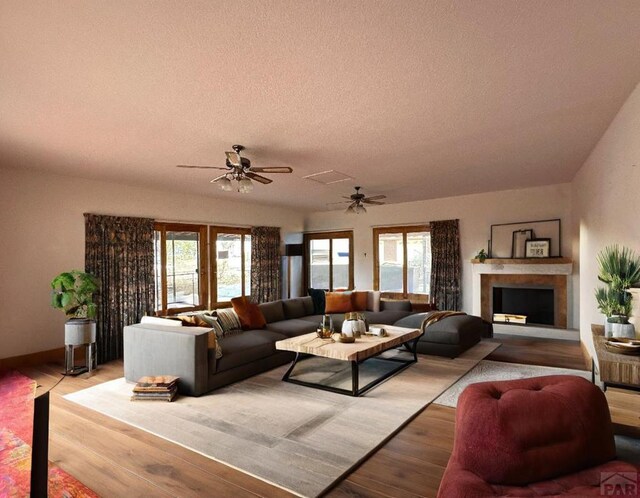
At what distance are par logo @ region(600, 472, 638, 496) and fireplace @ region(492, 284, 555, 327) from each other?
238 inches

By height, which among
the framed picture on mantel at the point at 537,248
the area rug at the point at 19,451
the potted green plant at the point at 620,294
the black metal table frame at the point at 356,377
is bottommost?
the area rug at the point at 19,451

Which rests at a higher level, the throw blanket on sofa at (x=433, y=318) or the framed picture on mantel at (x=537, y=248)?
the framed picture on mantel at (x=537, y=248)

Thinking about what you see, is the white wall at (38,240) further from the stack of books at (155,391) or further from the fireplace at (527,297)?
the fireplace at (527,297)

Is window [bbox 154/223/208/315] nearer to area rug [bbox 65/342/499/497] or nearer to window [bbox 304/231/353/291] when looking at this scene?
area rug [bbox 65/342/499/497]

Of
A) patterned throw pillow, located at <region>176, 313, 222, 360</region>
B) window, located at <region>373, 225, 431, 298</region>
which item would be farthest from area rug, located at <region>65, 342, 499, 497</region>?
window, located at <region>373, 225, 431, 298</region>

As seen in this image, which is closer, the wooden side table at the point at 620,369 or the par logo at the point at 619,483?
the par logo at the point at 619,483

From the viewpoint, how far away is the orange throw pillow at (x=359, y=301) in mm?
6785

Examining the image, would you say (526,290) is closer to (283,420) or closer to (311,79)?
(283,420)

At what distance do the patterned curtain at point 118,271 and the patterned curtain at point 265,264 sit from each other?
2.43 m

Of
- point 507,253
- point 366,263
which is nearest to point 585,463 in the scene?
point 507,253

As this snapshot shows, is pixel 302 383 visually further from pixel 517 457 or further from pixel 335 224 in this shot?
pixel 335 224

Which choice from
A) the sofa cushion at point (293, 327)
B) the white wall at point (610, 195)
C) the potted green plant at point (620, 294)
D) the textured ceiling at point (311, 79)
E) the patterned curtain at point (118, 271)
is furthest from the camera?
the patterned curtain at point (118, 271)

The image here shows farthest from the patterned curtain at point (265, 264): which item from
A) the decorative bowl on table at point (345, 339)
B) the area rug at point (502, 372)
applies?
the area rug at point (502, 372)

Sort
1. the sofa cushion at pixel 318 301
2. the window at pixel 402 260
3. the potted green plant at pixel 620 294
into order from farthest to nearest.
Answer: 1. the window at pixel 402 260
2. the sofa cushion at pixel 318 301
3. the potted green plant at pixel 620 294
